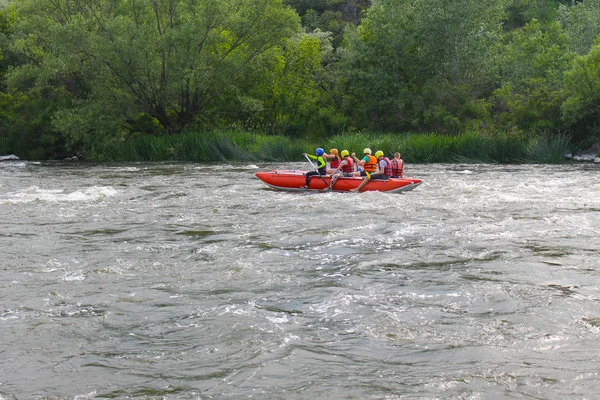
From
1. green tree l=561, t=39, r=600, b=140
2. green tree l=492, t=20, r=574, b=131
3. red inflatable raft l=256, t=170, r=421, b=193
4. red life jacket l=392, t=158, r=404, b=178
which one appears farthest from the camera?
green tree l=492, t=20, r=574, b=131

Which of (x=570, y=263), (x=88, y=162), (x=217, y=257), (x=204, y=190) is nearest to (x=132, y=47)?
(x=88, y=162)

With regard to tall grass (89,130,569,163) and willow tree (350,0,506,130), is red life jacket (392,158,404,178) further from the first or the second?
willow tree (350,0,506,130)

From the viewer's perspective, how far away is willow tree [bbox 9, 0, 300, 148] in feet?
87.1

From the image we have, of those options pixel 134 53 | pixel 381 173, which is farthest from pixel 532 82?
pixel 381 173

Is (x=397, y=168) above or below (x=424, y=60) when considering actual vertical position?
below

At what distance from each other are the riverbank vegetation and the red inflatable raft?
985cm

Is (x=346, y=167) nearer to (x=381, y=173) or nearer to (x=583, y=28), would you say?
(x=381, y=173)

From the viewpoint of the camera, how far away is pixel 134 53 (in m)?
26.5

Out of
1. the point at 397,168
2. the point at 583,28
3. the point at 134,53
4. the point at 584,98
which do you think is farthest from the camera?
the point at 583,28

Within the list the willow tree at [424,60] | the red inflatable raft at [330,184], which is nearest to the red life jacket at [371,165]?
the red inflatable raft at [330,184]

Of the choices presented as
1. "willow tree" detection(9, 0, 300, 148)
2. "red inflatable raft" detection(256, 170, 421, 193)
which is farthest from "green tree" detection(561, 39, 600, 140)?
"red inflatable raft" detection(256, 170, 421, 193)

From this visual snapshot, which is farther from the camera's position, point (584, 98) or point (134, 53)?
point (584, 98)

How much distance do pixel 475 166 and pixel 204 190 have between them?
11540mm

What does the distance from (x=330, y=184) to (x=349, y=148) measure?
10272mm
